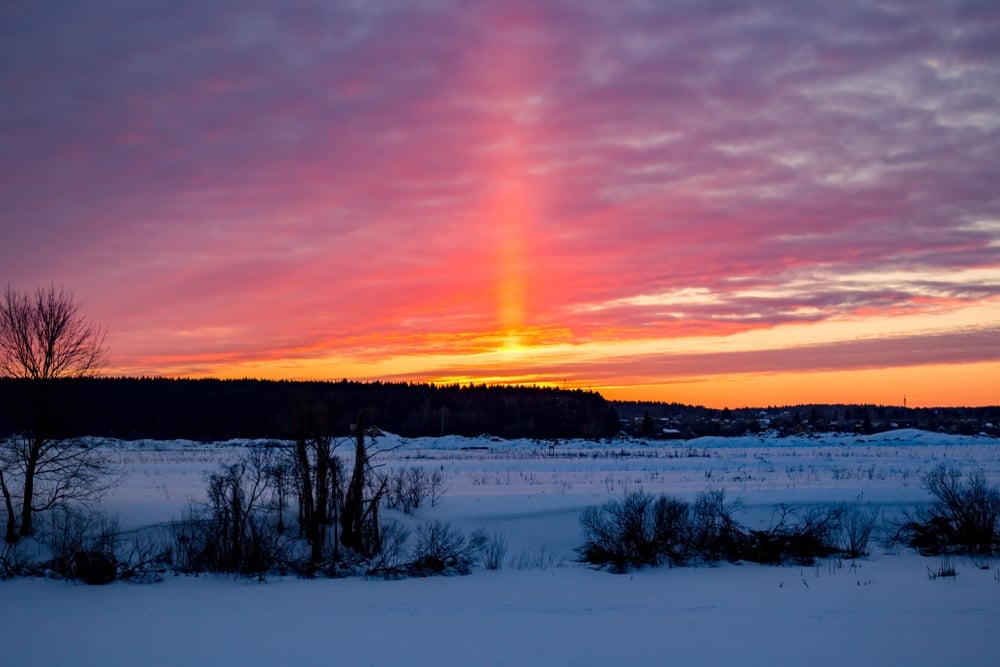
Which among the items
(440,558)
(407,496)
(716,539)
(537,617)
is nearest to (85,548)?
(440,558)

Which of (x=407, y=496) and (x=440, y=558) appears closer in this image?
(x=440, y=558)

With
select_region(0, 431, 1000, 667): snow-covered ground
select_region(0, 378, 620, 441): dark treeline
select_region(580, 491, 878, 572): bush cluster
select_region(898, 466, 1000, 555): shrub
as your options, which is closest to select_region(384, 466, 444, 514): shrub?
select_region(0, 431, 1000, 667): snow-covered ground

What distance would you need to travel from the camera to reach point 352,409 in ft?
361

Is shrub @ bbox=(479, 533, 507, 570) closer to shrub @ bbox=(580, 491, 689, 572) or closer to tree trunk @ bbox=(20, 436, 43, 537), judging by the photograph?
shrub @ bbox=(580, 491, 689, 572)

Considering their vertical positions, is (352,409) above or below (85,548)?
above

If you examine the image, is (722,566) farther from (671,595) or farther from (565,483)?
(565,483)

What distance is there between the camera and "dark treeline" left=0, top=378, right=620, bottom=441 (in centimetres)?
10819

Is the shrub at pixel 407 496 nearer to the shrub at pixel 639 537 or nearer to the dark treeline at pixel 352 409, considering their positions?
the shrub at pixel 639 537

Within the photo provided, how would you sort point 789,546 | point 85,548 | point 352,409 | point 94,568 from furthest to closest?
point 352,409 < point 789,546 < point 85,548 < point 94,568

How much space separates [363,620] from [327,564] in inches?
258

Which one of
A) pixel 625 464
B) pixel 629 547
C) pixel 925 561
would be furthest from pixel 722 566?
pixel 625 464

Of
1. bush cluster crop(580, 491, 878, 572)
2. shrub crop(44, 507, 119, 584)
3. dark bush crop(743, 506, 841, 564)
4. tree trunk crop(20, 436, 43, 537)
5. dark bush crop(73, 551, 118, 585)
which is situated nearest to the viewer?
dark bush crop(73, 551, 118, 585)

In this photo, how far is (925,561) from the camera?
60.9 ft

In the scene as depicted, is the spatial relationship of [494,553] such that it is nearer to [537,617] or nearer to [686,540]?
[686,540]
